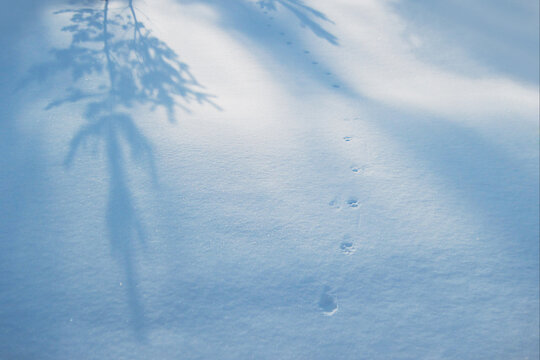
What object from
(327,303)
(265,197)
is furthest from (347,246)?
(265,197)

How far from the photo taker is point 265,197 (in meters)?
2.21

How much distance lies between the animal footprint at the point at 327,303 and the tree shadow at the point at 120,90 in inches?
34.4

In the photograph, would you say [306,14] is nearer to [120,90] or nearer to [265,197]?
[120,90]

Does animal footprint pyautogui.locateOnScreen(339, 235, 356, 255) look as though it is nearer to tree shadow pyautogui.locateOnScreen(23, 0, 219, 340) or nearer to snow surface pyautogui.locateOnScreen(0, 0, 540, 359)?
snow surface pyautogui.locateOnScreen(0, 0, 540, 359)

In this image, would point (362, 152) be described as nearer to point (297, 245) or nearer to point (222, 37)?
point (297, 245)

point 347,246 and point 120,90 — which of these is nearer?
point 347,246

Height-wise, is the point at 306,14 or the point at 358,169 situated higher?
the point at 306,14

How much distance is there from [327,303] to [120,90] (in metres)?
2.65

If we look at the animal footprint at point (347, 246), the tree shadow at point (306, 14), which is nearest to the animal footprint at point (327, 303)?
the animal footprint at point (347, 246)

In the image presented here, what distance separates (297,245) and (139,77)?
8.03 feet

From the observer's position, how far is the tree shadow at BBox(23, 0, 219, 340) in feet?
6.55

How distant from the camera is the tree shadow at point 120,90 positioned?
2.00 m

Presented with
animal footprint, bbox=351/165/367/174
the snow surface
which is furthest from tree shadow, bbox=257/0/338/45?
animal footprint, bbox=351/165/367/174

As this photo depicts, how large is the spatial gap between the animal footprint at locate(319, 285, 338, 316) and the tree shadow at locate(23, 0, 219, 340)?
2.87ft
